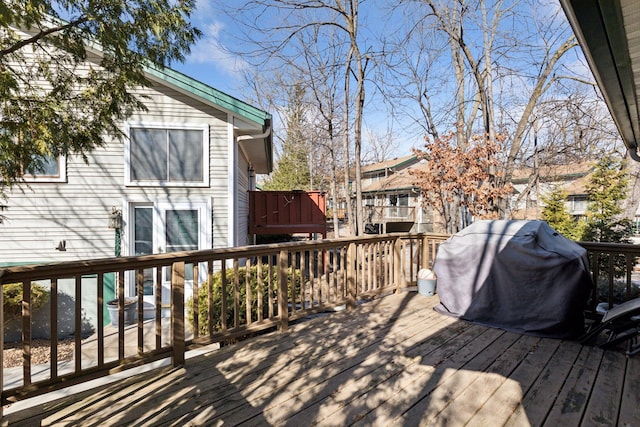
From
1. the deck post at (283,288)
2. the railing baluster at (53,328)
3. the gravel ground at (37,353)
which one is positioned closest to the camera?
the railing baluster at (53,328)

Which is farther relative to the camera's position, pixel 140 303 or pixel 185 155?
pixel 185 155

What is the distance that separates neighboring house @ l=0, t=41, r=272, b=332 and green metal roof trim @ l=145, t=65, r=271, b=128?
2 centimetres

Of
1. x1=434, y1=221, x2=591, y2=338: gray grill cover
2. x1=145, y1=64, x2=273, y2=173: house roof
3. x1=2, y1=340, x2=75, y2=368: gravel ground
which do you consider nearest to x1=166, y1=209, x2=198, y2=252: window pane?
x1=145, y1=64, x2=273, y2=173: house roof

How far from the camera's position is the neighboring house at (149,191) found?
231 inches

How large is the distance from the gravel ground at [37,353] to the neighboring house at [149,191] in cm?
104

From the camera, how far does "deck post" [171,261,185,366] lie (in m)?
2.60

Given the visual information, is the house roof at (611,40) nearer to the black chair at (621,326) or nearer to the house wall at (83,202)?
the black chair at (621,326)

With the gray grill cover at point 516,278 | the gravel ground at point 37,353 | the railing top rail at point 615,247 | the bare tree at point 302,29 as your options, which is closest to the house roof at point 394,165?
the bare tree at point 302,29

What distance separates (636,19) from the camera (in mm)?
1314

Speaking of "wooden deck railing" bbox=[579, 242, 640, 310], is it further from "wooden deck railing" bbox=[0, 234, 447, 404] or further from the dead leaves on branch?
the dead leaves on branch

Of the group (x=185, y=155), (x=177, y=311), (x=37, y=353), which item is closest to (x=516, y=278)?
(x=177, y=311)

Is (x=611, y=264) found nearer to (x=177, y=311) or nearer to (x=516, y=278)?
(x=516, y=278)

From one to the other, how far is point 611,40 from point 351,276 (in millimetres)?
3241

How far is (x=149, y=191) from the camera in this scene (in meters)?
6.07
